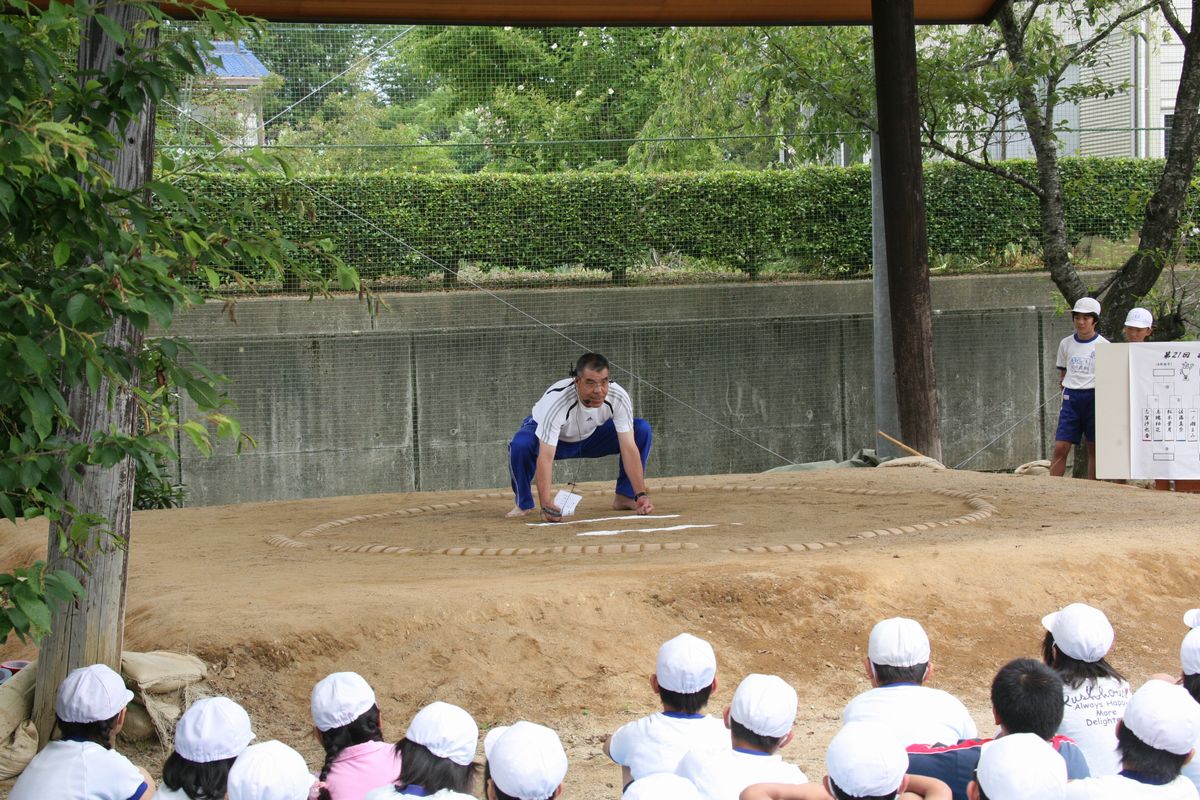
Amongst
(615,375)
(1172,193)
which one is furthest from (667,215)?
(1172,193)

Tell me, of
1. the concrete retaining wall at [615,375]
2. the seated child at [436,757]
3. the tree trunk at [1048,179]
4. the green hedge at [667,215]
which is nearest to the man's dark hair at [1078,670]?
the seated child at [436,757]

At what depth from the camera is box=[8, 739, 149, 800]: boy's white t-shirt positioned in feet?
8.32

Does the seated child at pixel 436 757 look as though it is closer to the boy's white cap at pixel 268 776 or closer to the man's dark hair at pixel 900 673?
the boy's white cap at pixel 268 776

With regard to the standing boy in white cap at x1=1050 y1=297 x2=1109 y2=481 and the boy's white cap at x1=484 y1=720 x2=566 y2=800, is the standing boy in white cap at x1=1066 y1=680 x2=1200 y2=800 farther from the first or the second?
the standing boy in white cap at x1=1050 y1=297 x2=1109 y2=481

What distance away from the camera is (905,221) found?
8523mm

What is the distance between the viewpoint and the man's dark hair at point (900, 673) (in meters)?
2.74

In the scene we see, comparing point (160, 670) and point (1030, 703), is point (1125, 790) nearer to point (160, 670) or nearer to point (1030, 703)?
point (1030, 703)

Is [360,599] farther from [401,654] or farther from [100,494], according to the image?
[100,494]

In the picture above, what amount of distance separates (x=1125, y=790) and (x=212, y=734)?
1.67m

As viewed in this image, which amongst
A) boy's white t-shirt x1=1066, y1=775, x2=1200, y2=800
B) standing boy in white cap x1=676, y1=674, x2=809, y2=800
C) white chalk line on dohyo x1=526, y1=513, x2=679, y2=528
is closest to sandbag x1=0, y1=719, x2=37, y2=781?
standing boy in white cap x1=676, y1=674, x2=809, y2=800

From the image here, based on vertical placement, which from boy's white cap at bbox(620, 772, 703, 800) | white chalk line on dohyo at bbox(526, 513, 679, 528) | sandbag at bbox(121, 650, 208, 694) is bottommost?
white chalk line on dohyo at bbox(526, 513, 679, 528)

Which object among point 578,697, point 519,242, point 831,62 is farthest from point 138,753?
point 831,62

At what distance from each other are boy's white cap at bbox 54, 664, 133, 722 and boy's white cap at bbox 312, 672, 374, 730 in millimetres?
482

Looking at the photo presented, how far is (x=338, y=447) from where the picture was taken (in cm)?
943
